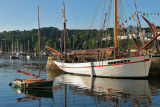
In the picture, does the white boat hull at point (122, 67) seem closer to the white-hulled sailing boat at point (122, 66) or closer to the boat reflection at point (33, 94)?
the white-hulled sailing boat at point (122, 66)

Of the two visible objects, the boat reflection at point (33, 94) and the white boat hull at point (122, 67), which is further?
the white boat hull at point (122, 67)

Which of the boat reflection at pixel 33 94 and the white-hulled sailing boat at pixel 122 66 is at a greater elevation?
the white-hulled sailing boat at pixel 122 66

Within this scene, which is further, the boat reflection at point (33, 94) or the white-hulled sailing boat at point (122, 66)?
the white-hulled sailing boat at point (122, 66)

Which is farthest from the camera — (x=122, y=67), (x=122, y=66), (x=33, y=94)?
(x=122, y=67)

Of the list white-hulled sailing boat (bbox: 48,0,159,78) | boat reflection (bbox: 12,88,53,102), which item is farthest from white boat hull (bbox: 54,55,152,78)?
boat reflection (bbox: 12,88,53,102)

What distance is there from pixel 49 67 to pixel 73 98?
33254 mm

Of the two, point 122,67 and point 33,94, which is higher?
point 122,67

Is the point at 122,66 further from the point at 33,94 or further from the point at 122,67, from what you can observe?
the point at 33,94

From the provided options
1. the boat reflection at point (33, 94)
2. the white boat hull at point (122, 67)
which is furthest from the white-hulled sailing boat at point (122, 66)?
the boat reflection at point (33, 94)

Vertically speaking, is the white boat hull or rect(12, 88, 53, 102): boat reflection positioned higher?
the white boat hull

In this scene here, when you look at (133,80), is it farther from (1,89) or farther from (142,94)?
(1,89)

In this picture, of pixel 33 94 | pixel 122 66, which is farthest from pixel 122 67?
pixel 33 94

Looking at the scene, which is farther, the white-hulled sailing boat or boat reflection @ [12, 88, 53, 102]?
the white-hulled sailing boat

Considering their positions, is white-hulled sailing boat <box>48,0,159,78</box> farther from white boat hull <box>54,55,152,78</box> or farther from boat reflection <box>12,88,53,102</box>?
boat reflection <box>12,88,53,102</box>
